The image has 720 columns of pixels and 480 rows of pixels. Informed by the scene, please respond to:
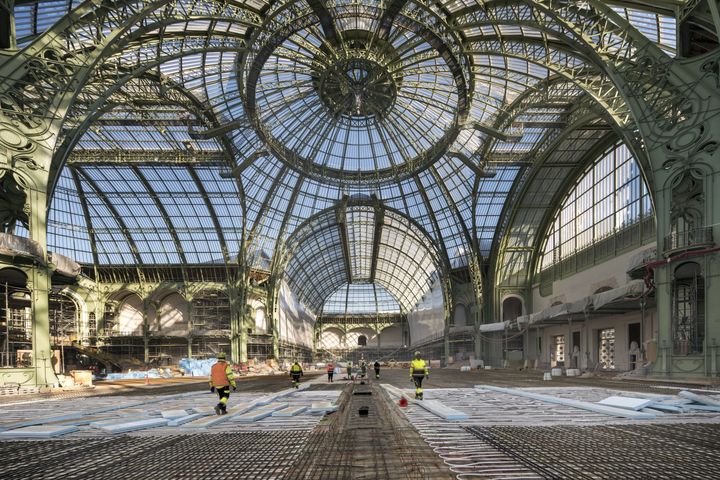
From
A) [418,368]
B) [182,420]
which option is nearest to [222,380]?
[182,420]

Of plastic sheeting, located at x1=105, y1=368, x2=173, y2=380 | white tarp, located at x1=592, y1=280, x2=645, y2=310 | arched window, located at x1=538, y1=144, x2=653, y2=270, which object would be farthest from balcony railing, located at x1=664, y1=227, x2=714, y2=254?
plastic sheeting, located at x1=105, y1=368, x2=173, y2=380

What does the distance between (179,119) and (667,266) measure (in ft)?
121

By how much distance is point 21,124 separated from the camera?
79.0 ft

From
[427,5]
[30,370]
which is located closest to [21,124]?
[30,370]

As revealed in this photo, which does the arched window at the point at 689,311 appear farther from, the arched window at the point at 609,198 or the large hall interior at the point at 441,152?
the arched window at the point at 609,198

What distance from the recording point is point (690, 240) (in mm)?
24297

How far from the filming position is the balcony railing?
22953mm

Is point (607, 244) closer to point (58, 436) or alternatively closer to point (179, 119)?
point (179, 119)

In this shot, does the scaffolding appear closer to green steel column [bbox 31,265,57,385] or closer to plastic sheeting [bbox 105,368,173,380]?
green steel column [bbox 31,265,57,385]

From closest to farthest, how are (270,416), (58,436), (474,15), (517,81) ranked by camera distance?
(58,436) < (270,416) < (474,15) < (517,81)

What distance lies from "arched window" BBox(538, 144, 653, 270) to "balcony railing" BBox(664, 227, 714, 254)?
11981 millimetres

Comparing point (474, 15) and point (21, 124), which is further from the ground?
point (474, 15)

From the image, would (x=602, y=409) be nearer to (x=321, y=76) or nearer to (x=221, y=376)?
(x=221, y=376)

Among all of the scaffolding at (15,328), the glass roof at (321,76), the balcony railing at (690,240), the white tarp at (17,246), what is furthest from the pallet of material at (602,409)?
the scaffolding at (15,328)
